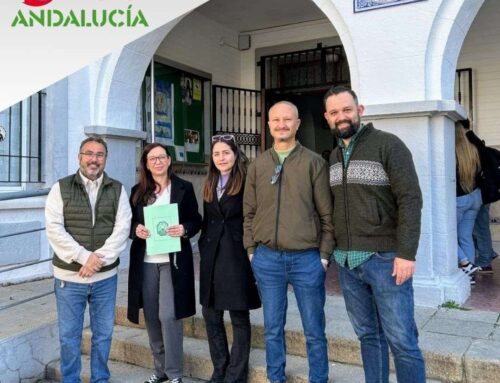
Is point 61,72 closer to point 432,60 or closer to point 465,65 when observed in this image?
point 432,60

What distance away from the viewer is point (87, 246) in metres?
→ 3.03

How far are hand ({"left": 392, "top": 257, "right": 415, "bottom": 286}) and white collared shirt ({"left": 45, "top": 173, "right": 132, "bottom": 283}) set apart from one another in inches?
67.5

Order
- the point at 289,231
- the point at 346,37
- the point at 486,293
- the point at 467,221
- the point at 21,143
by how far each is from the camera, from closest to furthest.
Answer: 1. the point at 289,231
2. the point at 346,37
3. the point at 486,293
4. the point at 467,221
5. the point at 21,143

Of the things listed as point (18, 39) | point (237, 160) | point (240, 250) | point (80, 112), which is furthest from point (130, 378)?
point (18, 39)

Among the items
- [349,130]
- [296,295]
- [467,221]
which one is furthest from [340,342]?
[467,221]

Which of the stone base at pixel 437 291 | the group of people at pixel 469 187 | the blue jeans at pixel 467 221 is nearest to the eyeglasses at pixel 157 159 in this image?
the stone base at pixel 437 291

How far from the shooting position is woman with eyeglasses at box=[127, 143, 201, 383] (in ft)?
10.3

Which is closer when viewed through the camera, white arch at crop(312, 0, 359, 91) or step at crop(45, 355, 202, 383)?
step at crop(45, 355, 202, 383)

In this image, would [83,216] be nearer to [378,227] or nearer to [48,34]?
[378,227]

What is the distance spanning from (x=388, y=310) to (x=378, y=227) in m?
0.42

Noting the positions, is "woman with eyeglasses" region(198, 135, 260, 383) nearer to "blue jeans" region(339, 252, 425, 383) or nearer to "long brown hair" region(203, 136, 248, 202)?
"long brown hair" region(203, 136, 248, 202)

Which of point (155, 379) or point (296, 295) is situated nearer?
point (296, 295)

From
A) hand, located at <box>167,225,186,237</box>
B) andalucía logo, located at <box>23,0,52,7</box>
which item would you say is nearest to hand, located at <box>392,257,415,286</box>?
hand, located at <box>167,225,186,237</box>

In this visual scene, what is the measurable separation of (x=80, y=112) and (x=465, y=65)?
5.26 m
